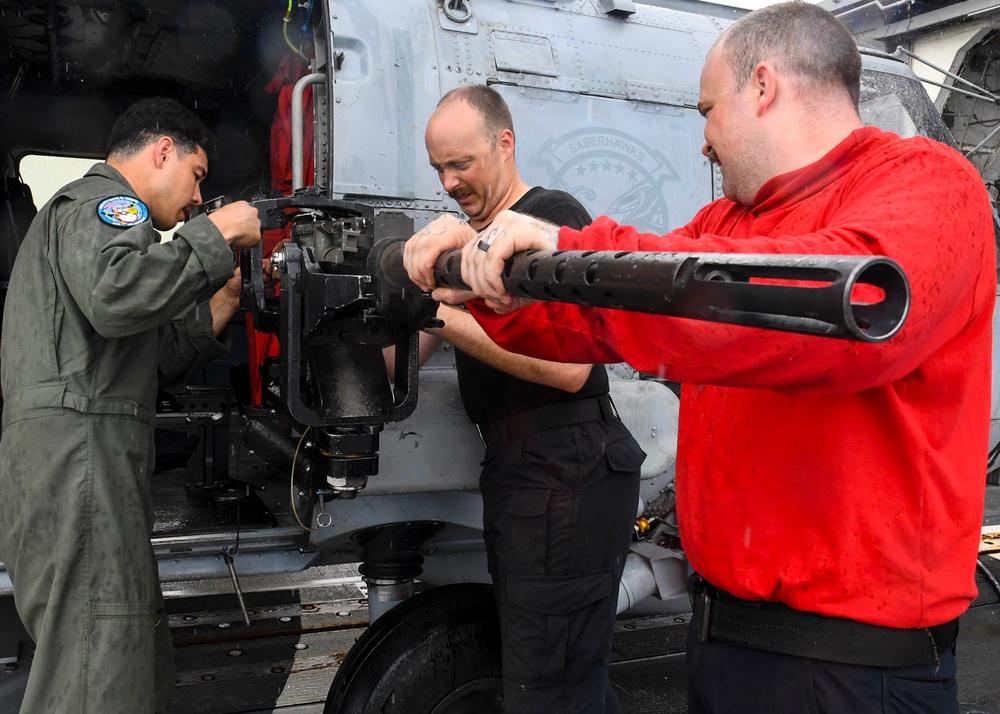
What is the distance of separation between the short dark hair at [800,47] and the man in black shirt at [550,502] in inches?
31.1

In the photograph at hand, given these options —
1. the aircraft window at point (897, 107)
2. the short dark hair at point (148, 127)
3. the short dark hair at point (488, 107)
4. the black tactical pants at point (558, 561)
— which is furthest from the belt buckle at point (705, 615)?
the aircraft window at point (897, 107)

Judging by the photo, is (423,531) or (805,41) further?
(423,531)

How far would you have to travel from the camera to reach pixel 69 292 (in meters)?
2.16

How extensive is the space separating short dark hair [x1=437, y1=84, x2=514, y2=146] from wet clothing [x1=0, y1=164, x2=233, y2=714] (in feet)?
2.70

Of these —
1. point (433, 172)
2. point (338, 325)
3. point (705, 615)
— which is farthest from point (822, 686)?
point (433, 172)

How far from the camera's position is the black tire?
245cm

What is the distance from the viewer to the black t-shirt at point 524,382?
7.09 ft

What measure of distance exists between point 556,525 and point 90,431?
1261 millimetres

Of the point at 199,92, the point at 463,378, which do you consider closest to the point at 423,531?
the point at 463,378

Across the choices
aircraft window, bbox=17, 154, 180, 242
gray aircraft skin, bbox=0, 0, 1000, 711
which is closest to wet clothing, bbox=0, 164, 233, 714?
gray aircraft skin, bbox=0, 0, 1000, 711

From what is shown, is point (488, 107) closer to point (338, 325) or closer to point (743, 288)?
point (338, 325)

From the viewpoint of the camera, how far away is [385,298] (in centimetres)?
169

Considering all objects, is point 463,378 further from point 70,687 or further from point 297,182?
point 70,687

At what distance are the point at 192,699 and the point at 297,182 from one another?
7.63ft
